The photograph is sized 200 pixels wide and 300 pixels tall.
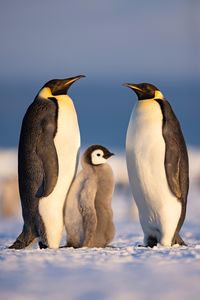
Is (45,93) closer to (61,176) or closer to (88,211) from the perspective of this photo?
(61,176)

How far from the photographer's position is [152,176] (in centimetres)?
793

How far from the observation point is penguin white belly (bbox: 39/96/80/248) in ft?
25.8

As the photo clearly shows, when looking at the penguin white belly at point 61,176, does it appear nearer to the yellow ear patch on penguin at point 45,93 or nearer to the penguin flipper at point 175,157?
the yellow ear patch on penguin at point 45,93

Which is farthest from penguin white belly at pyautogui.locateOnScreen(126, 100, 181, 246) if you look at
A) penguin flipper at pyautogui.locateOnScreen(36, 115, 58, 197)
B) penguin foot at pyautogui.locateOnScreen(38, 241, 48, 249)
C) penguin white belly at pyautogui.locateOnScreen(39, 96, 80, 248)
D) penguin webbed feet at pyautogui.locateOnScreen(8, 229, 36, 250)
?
penguin webbed feet at pyautogui.locateOnScreen(8, 229, 36, 250)

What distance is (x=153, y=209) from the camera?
26.2 feet

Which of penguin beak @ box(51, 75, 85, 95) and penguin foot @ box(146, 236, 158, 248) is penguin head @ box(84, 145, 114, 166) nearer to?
penguin beak @ box(51, 75, 85, 95)

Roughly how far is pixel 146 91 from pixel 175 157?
937 millimetres

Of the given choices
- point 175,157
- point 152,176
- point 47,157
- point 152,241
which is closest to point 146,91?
point 175,157

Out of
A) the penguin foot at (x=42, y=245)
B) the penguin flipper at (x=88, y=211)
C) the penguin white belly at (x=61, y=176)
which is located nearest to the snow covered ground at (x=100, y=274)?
the penguin flipper at (x=88, y=211)

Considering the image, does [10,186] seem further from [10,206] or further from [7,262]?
[7,262]

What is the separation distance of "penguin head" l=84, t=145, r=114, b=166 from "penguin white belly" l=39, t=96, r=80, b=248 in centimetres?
22

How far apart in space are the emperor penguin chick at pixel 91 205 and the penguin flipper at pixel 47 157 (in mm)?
227

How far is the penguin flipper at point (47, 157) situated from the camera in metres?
7.82

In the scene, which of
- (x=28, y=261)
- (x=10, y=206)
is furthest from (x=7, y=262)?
(x=10, y=206)
